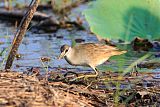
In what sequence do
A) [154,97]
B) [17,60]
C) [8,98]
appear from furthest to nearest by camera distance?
[17,60] < [154,97] < [8,98]

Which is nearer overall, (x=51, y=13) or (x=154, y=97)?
(x=154, y=97)

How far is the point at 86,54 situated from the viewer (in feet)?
23.5

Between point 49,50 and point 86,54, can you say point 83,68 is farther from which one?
point 49,50

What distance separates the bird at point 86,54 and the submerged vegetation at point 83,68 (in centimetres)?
15

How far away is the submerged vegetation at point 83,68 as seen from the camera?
18.0 feet

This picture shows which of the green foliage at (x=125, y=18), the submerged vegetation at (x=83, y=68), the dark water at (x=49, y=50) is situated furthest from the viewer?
the green foliage at (x=125, y=18)

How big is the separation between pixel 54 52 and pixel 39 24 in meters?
2.12

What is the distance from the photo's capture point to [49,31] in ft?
35.1

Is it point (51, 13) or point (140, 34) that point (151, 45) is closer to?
point (140, 34)

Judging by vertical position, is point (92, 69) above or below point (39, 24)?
below

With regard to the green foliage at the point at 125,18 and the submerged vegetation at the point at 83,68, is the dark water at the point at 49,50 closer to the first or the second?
the submerged vegetation at the point at 83,68

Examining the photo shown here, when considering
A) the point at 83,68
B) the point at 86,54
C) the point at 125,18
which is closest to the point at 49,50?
the point at 125,18

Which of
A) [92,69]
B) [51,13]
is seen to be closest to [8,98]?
[92,69]

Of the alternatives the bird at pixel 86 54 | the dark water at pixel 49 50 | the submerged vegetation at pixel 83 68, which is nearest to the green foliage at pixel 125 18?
the submerged vegetation at pixel 83 68
